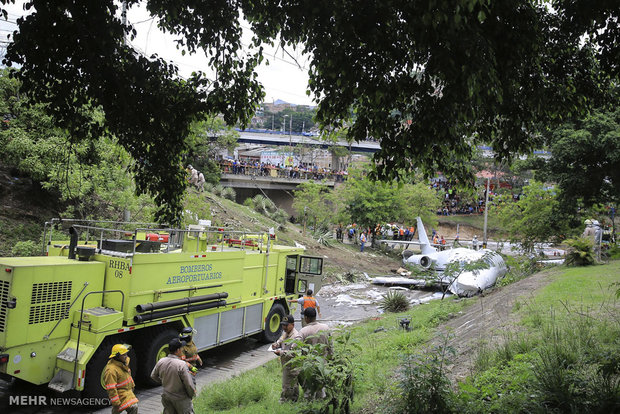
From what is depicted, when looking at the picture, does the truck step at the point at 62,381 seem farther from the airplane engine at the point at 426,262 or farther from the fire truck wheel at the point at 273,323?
the airplane engine at the point at 426,262

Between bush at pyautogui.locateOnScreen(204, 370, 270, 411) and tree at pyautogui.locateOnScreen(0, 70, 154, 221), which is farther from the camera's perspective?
tree at pyautogui.locateOnScreen(0, 70, 154, 221)

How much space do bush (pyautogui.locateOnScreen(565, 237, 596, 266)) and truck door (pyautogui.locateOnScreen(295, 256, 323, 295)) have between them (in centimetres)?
1194

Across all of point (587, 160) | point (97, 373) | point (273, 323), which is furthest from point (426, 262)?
point (97, 373)

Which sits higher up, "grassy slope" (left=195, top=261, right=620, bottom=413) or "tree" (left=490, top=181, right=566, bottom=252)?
"tree" (left=490, top=181, right=566, bottom=252)

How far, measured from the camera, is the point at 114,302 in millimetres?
9016

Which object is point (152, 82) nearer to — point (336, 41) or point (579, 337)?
point (336, 41)

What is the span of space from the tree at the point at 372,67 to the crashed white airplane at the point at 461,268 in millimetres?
11562

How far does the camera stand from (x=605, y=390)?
16.4 ft

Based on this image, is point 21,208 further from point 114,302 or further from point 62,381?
point 62,381

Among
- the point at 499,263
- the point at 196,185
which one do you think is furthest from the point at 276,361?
the point at 196,185

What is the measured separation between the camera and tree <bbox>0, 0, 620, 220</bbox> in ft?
18.6

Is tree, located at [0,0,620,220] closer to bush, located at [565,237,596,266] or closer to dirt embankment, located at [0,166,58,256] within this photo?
dirt embankment, located at [0,166,58,256]

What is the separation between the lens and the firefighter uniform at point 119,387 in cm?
661

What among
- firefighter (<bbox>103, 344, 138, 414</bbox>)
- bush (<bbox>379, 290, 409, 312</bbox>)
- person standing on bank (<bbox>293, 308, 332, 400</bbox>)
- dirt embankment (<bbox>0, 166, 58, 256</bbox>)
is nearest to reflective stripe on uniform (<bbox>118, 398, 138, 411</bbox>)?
firefighter (<bbox>103, 344, 138, 414</bbox>)
